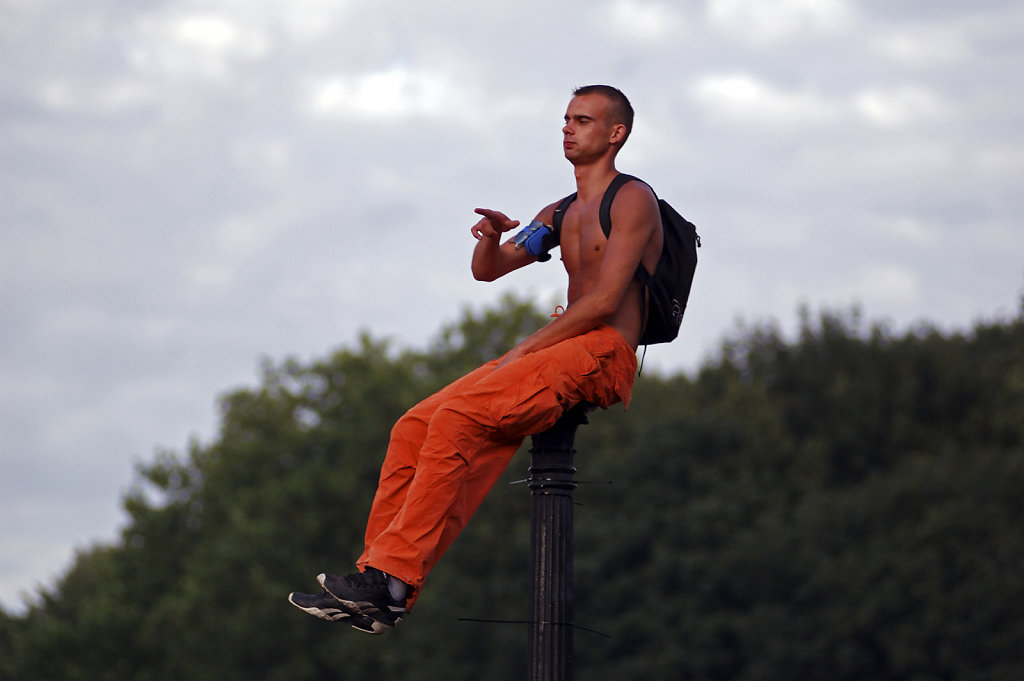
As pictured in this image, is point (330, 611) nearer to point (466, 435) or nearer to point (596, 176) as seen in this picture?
point (466, 435)

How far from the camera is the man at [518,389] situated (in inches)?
217

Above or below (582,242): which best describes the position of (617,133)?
above

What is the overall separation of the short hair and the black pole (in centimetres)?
153

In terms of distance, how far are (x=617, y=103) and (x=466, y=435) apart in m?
1.65

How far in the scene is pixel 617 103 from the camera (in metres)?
6.05

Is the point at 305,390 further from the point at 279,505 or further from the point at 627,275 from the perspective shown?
the point at 627,275

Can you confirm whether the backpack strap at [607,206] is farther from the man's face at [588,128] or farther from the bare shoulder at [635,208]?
the man's face at [588,128]

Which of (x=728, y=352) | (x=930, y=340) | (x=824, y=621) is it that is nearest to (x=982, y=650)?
(x=824, y=621)

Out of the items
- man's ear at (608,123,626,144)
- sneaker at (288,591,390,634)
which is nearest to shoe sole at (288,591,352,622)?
sneaker at (288,591,390,634)

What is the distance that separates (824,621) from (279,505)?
14724 millimetres

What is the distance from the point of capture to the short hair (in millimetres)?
6039

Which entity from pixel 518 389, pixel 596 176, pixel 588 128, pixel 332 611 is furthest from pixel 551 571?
pixel 588 128

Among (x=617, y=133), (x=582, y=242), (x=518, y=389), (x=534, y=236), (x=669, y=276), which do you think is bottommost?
(x=518, y=389)

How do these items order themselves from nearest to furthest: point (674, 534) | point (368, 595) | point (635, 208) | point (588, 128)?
point (368, 595), point (635, 208), point (588, 128), point (674, 534)
